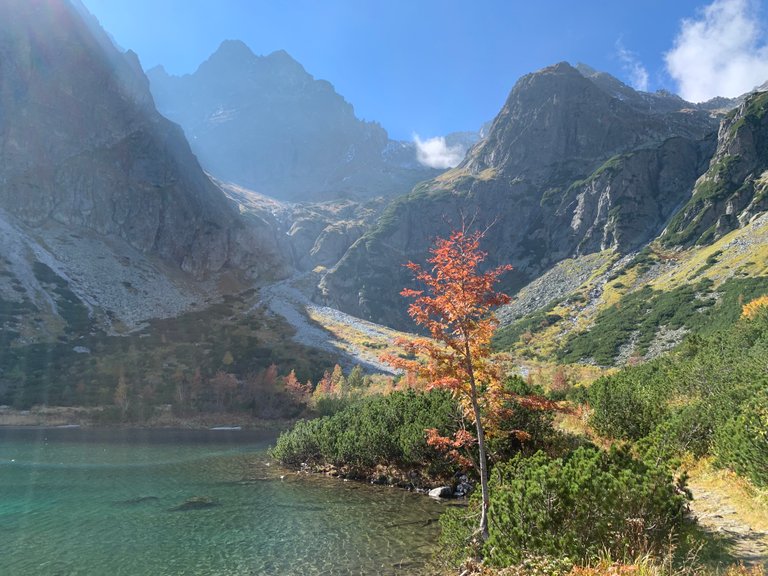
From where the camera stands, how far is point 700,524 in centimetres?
1164

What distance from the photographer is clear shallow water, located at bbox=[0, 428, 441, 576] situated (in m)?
15.7

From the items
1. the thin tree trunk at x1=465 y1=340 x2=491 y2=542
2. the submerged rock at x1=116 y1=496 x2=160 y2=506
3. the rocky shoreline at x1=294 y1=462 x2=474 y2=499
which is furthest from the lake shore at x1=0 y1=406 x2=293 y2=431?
the thin tree trunk at x1=465 y1=340 x2=491 y2=542

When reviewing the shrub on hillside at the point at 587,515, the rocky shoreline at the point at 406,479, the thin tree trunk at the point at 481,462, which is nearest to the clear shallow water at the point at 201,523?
the rocky shoreline at the point at 406,479

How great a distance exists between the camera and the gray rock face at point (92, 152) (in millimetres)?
139375

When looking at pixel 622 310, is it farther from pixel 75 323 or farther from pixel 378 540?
pixel 75 323

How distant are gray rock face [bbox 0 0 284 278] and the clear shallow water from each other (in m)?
133

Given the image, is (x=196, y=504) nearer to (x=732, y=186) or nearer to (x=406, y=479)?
(x=406, y=479)

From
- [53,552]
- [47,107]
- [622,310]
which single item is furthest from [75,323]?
[622,310]

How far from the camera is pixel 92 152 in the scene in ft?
511

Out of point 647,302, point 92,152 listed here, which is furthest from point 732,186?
point 92,152

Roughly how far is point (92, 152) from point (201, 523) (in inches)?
6815

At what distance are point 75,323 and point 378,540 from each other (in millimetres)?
107692

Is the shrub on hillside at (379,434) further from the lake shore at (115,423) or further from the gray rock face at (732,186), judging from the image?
the gray rock face at (732,186)

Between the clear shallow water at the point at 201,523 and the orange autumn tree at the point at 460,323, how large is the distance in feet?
21.6
